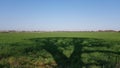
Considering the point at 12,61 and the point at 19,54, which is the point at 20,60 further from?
the point at 19,54

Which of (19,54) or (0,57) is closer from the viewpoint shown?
Result: (0,57)

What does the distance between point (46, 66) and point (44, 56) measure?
9.50ft

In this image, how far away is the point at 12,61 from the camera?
1571 cm

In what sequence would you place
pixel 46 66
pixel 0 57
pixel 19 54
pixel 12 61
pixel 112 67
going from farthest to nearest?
pixel 19 54 < pixel 0 57 < pixel 12 61 < pixel 46 66 < pixel 112 67

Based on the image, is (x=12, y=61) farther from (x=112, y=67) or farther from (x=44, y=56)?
(x=112, y=67)

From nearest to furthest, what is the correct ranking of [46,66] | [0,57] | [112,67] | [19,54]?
[112,67] < [46,66] < [0,57] < [19,54]

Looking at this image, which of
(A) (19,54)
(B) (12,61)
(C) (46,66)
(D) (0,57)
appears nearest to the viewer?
(C) (46,66)

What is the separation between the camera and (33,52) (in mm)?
18969

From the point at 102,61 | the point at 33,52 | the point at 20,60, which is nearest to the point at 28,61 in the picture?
the point at 20,60

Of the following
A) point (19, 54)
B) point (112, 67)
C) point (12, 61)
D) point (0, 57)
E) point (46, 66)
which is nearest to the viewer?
point (112, 67)

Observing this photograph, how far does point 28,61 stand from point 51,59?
1661mm

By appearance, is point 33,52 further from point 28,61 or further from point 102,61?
point 102,61

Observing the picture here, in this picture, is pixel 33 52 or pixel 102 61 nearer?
pixel 102 61

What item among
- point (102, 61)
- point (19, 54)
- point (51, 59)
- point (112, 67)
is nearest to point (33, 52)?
point (19, 54)
